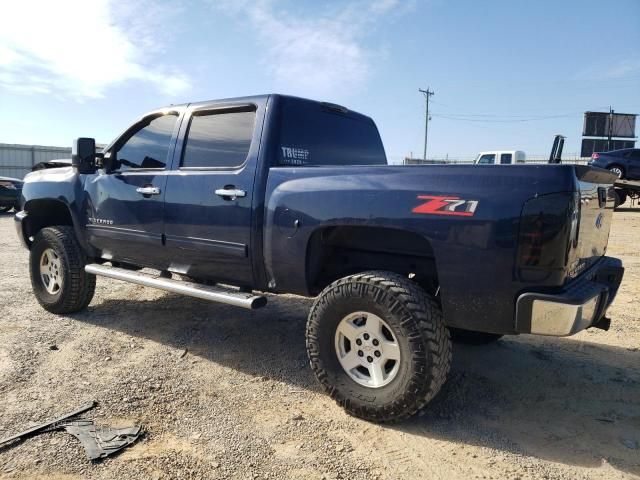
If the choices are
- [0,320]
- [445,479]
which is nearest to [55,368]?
Answer: [0,320]

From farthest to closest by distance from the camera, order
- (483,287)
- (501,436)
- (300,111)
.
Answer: (300,111), (501,436), (483,287)

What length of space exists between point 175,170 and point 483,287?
2.62m

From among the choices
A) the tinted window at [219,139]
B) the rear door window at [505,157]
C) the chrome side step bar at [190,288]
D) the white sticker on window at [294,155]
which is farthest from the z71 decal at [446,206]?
the rear door window at [505,157]

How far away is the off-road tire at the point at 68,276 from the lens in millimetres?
4836

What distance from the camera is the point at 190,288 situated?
151 inches

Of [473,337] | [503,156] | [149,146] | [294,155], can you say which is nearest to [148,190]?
[149,146]

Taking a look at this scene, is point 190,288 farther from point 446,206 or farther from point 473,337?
point 473,337

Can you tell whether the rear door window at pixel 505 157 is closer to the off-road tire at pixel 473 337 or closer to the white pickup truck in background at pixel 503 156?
the white pickup truck in background at pixel 503 156

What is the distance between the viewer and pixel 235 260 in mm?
3686

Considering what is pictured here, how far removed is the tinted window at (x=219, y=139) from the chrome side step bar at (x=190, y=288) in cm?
95

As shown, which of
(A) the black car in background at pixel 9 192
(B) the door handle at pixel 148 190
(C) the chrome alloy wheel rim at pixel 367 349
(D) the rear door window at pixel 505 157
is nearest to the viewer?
(C) the chrome alloy wheel rim at pixel 367 349

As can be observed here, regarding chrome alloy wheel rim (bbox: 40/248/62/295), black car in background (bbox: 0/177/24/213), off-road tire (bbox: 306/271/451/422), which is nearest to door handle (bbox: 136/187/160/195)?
chrome alloy wheel rim (bbox: 40/248/62/295)

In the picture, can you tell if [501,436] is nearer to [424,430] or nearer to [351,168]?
[424,430]

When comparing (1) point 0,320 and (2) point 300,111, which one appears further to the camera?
(1) point 0,320
